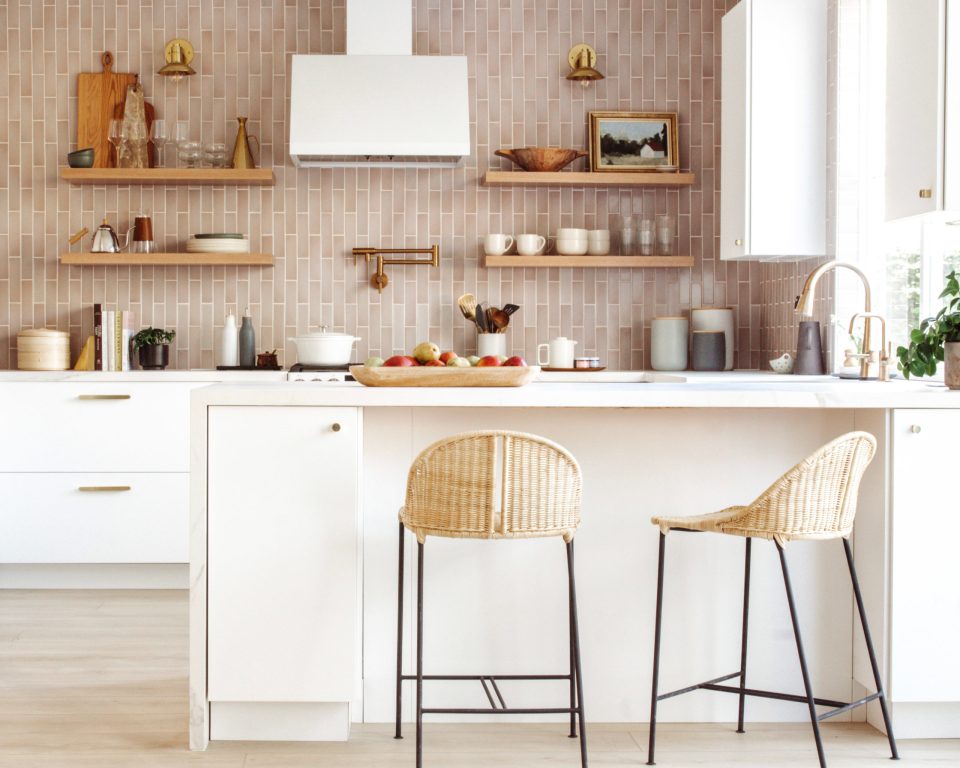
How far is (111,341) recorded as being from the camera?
468 cm

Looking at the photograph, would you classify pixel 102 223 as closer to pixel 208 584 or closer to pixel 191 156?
pixel 191 156

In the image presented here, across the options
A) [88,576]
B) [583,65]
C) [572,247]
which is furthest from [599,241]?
[88,576]

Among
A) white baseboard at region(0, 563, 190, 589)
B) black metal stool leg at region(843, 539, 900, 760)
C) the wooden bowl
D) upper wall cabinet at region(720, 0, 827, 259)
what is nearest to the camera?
black metal stool leg at region(843, 539, 900, 760)

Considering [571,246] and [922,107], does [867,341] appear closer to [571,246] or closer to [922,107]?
[922,107]

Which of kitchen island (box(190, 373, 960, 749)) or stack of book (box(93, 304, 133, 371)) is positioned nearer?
kitchen island (box(190, 373, 960, 749))

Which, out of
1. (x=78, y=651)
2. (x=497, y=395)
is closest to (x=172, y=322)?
(x=78, y=651)

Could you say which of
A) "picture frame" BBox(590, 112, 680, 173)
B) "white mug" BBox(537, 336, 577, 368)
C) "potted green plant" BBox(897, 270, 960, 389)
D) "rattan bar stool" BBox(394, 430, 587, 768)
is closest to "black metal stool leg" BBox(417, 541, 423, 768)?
"rattan bar stool" BBox(394, 430, 587, 768)

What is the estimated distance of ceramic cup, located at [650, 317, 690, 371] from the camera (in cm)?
485

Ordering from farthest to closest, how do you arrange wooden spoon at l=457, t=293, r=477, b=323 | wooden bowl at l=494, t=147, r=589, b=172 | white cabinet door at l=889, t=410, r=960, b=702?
wooden spoon at l=457, t=293, r=477, b=323
wooden bowl at l=494, t=147, r=589, b=172
white cabinet door at l=889, t=410, r=960, b=702

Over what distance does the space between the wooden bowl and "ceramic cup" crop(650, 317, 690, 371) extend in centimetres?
84

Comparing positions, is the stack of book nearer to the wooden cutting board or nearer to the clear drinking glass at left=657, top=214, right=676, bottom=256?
the wooden cutting board

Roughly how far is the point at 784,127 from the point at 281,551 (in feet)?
8.48

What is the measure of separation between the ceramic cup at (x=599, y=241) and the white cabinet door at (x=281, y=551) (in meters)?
2.57

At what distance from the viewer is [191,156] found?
477 cm
